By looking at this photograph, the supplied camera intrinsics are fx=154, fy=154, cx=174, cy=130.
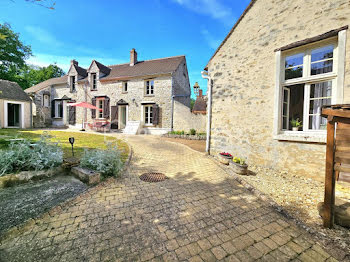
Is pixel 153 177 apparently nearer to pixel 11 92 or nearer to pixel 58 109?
pixel 11 92

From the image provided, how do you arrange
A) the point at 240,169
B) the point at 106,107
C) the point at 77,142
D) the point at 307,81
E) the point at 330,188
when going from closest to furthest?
the point at 330,188
the point at 307,81
the point at 240,169
the point at 77,142
the point at 106,107

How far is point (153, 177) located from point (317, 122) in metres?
4.88

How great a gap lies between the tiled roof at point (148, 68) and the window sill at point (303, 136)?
36.6 feet

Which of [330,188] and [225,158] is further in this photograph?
[225,158]

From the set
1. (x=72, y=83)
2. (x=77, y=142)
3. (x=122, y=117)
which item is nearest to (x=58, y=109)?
(x=72, y=83)

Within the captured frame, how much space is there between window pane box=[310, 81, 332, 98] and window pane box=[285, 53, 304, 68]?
84 centimetres

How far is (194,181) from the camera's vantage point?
4059 mm

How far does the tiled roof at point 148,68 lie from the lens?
14.5 meters

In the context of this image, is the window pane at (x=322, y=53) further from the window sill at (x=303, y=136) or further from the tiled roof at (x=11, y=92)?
the tiled roof at (x=11, y=92)

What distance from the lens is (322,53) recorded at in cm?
429

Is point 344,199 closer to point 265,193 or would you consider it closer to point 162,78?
point 265,193

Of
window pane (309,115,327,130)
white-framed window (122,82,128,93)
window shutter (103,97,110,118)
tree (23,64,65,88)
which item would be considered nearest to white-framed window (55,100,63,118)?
window shutter (103,97,110,118)

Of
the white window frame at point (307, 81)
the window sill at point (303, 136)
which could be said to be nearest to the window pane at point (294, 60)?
the white window frame at point (307, 81)

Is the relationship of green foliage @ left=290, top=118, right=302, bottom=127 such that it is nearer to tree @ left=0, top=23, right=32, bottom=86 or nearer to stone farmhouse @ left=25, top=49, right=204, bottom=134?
stone farmhouse @ left=25, top=49, right=204, bottom=134
